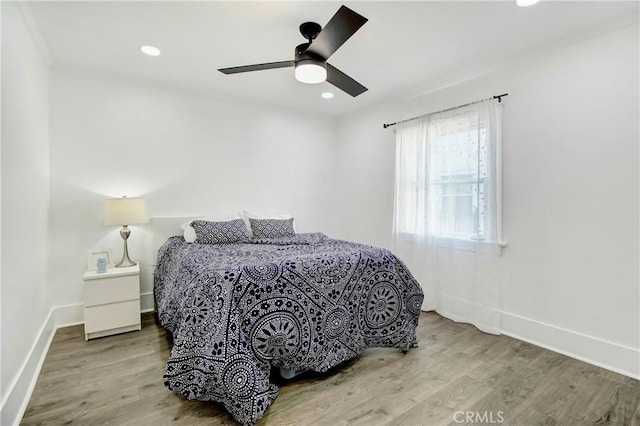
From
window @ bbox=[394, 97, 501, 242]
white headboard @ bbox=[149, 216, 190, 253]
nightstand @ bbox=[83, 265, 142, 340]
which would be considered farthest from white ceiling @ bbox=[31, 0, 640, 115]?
nightstand @ bbox=[83, 265, 142, 340]

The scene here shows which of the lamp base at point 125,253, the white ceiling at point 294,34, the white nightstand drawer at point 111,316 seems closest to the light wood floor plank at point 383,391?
the white nightstand drawer at point 111,316

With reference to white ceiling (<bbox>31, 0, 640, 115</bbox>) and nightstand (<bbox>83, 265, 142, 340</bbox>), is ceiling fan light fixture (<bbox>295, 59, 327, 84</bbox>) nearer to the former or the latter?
white ceiling (<bbox>31, 0, 640, 115</bbox>)

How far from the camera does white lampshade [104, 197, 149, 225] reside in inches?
115

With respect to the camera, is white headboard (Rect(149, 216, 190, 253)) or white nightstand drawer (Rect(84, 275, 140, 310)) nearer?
white nightstand drawer (Rect(84, 275, 140, 310))

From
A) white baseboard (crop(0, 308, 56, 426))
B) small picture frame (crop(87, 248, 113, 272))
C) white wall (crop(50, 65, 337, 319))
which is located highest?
white wall (crop(50, 65, 337, 319))

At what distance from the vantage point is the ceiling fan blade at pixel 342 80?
2.29 meters

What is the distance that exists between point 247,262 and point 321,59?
148cm

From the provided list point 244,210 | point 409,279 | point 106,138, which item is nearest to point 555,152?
point 409,279

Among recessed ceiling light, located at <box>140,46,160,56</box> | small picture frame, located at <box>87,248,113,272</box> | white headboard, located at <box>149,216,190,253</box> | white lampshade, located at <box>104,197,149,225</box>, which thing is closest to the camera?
recessed ceiling light, located at <box>140,46,160,56</box>

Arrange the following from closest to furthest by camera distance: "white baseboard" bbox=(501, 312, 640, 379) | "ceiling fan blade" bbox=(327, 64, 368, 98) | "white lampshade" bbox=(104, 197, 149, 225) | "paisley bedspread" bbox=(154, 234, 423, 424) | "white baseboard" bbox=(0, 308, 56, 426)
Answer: "white baseboard" bbox=(0, 308, 56, 426) < "paisley bedspread" bbox=(154, 234, 423, 424) < "white baseboard" bbox=(501, 312, 640, 379) < "ceiling fan blade" bbox=(327, 64, 368, 98) < "white lampshade" bbox=(104, 197, 149, 225)

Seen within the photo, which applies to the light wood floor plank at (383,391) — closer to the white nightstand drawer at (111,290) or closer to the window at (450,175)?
the white nightstand drawer at (111,290)

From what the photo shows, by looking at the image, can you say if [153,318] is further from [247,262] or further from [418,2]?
[418,2]

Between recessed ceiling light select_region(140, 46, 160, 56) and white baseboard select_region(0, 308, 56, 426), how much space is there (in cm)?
244

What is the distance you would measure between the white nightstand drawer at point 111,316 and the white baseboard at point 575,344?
11.2 feet
